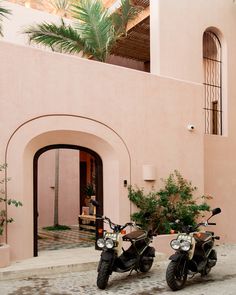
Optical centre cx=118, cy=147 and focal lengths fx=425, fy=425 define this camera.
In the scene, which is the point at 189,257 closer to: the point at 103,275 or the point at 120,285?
the point at 120,285

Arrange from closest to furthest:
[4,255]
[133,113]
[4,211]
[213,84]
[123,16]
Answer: [4,255] < [4,211] < [133,113] < [123,16] < [213,84]

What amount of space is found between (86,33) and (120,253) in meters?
7.25

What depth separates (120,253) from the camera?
7.30 metres

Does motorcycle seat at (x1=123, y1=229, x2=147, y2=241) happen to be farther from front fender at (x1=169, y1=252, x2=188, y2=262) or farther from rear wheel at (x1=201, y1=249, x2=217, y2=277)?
rear wheel at (x1=201, y1=249, x2=217, y2=277)

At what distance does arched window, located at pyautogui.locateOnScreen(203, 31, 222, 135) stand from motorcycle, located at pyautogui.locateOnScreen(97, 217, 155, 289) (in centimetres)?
631

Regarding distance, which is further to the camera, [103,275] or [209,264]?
[209,264]

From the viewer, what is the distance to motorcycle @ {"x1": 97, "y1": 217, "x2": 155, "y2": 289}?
6.88 meters

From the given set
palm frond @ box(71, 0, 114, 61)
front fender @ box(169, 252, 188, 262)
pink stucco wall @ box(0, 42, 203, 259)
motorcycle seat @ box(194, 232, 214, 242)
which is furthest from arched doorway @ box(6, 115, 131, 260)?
palm frond @ box(71, 0, 114, 61)

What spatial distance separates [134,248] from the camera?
306 inches

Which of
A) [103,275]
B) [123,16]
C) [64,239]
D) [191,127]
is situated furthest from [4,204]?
[123,16]

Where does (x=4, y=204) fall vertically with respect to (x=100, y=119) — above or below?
below

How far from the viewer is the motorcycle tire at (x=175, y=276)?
6.80 meters

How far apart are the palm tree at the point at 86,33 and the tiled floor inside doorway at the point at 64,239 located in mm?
5311

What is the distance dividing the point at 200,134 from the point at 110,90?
10.1 ft
